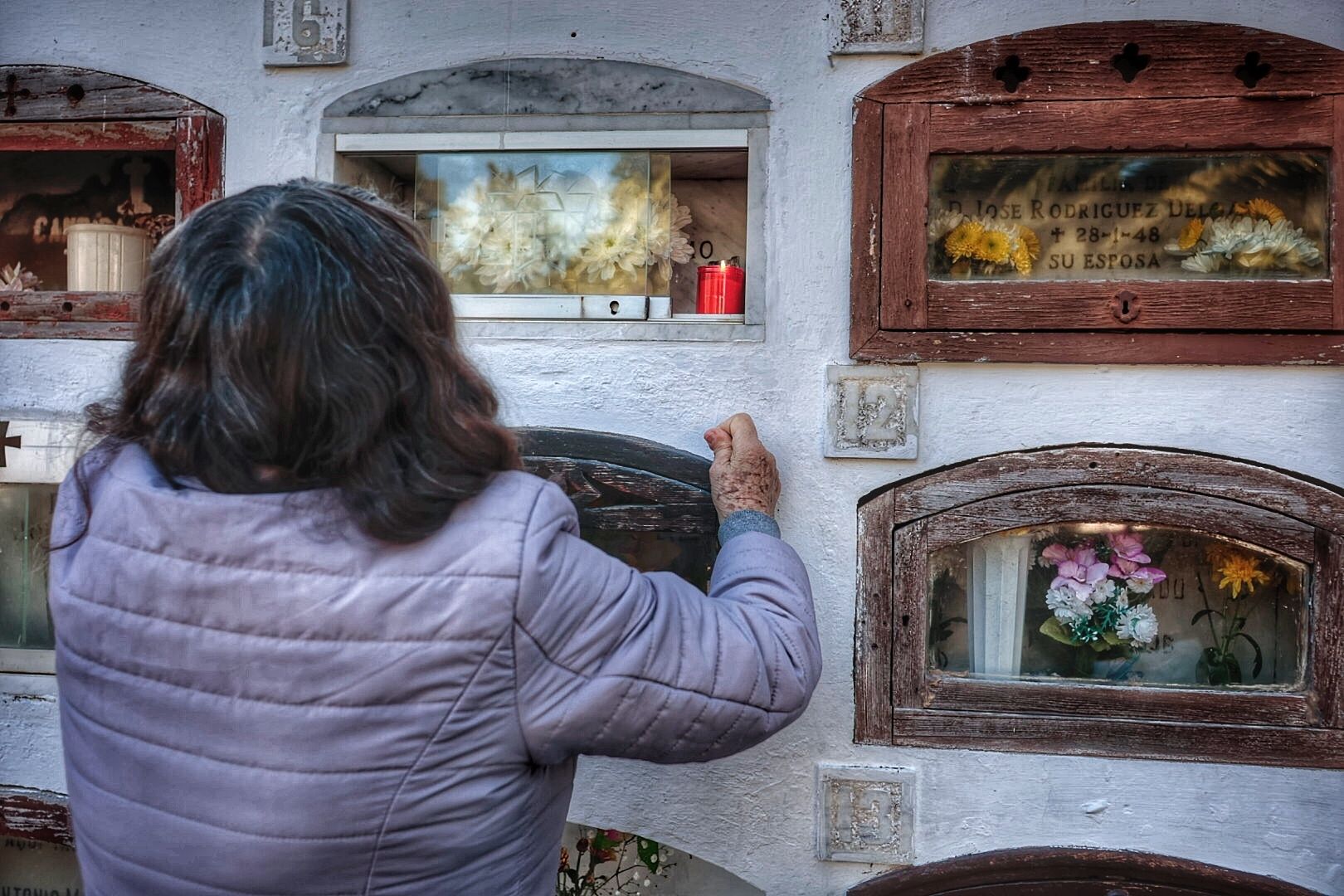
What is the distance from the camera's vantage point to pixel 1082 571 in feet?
6.47

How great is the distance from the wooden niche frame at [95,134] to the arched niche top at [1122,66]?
1.50 m

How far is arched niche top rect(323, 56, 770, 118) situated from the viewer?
2.01 m

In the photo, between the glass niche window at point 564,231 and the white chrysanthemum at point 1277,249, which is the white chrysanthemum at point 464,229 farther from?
the white chrysanthemum at point 1277,249

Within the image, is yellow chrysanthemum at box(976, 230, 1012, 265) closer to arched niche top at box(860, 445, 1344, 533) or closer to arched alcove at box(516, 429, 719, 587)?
arched niche top at box(860, 445, 1344, 533)

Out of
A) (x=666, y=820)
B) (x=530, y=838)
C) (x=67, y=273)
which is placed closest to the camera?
(x=530, y=838)

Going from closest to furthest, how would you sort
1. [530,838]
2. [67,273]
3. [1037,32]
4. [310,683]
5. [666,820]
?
[310,683] → [530,838] → [1037,32] → [666,820] → [67,273]

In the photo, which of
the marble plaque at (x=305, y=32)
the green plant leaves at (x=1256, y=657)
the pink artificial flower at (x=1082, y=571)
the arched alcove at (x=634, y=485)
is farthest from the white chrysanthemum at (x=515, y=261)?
the green plant leaves at (x=1256, y=657)

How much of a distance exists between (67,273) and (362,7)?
97 centimetres

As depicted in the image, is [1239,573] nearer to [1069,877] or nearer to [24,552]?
[1069,877]

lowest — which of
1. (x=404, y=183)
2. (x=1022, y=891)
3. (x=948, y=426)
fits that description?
(x=1022, y=891)

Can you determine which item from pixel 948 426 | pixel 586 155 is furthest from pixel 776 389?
pixel 586 155

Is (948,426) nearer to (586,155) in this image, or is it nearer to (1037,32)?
(1037,32)

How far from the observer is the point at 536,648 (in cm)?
98

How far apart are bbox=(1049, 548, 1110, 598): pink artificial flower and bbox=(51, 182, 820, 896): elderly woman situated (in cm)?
119
